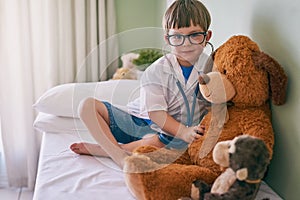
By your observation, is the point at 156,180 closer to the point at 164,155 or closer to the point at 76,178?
the point at 164,155

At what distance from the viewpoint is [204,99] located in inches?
51.6

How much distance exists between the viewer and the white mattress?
1.25 m

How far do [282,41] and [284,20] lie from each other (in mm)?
61

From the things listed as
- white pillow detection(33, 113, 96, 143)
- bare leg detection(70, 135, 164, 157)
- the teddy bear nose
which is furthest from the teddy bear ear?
white pillow detection(33, 113, 96, 143)

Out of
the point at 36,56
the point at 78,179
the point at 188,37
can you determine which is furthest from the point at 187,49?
the point at 36,56

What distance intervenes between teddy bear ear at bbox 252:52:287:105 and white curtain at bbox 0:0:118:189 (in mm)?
1293

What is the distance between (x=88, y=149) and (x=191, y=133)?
44cm

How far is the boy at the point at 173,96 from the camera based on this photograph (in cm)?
137

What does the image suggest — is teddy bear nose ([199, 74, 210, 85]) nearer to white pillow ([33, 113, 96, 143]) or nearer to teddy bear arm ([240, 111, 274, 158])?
teddy bear arm ([240, 111, 274, 158])

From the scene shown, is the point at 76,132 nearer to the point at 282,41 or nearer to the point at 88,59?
the point at 88,59

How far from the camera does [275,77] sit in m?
1.15

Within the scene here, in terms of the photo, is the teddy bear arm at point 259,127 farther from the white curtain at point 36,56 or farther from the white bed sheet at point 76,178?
the white curtain at point 36,56

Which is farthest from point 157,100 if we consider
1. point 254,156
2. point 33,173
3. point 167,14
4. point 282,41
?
point 33,173

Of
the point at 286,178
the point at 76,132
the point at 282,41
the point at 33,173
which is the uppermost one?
the point at 282,41
